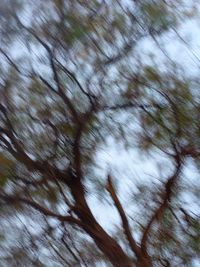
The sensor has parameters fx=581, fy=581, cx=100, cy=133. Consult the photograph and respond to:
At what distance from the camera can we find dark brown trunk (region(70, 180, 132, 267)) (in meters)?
5.37

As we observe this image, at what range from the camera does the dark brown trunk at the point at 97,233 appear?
5.37 metres

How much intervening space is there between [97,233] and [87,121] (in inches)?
45.1

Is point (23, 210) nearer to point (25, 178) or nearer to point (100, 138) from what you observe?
point (25, 178)

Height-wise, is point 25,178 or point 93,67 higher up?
point 93,67

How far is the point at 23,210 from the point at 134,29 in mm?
2199

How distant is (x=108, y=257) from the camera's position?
5.46 m

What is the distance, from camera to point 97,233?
18.1 ft

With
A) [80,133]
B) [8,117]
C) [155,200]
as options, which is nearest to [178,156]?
[155,200]

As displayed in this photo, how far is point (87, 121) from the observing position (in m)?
5.91

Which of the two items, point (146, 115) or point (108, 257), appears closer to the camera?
point (108, 257)

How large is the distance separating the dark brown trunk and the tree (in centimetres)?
3

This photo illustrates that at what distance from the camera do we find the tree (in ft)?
19.0

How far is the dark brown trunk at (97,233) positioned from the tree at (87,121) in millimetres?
32

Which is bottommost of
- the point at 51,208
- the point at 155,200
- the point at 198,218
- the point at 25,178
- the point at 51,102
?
the point at 198,218
